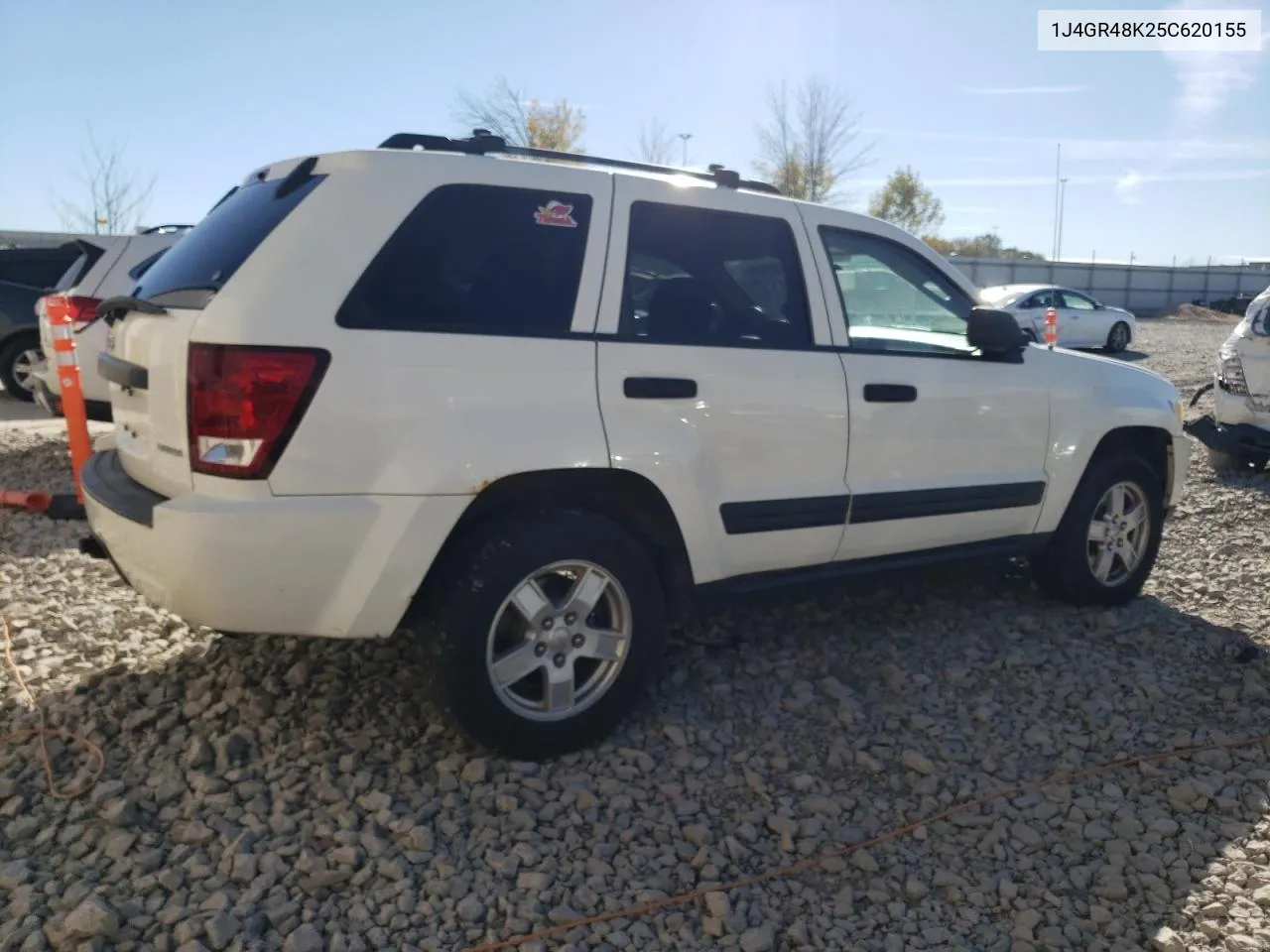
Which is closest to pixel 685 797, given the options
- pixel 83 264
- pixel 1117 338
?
pixel 83 264

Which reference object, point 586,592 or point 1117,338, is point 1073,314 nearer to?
point 1117,338

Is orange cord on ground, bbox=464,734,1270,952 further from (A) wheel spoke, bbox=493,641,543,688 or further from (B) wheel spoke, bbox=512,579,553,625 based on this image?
(B) wheel spoke, bbox=512,579,553,625

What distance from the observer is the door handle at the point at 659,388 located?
3.45 meters

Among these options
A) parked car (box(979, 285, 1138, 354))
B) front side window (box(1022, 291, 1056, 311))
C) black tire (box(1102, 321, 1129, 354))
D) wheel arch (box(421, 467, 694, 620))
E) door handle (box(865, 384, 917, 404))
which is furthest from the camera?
black tire (box(1102, 321, 1129, 354))

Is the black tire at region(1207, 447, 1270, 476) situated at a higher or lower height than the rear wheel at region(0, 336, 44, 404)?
lower

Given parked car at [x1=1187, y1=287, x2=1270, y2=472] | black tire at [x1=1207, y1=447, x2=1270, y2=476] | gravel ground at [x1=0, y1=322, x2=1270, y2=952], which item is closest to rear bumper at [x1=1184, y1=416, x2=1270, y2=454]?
parked car at [x1=1187, y1=287, x2=1270, y2=472]

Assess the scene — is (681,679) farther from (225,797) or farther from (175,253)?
(175,253)

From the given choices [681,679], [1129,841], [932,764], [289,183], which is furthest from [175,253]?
[1129,841]

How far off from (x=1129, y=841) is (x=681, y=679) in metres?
1.66

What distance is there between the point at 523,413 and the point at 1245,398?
7262 mm

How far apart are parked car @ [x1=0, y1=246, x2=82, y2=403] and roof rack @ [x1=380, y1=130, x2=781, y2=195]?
30.0ft

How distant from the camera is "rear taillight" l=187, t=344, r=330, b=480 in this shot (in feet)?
9.57

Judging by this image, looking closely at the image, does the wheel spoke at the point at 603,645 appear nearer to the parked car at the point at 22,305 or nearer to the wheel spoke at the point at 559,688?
the wheel spoke at the point at 559,688

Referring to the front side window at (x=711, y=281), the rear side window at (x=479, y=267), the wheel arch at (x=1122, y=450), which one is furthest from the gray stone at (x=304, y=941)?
the wheel arch at (x=1122, y=450)
